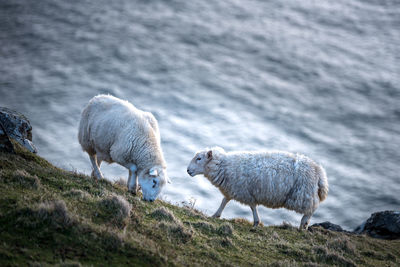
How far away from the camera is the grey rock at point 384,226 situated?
16.4 m

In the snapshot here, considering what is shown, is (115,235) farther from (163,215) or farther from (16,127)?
(16,127)

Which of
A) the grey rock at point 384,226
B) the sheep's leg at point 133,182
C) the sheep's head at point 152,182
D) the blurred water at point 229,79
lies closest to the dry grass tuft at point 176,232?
the sheep's head at point 152,182

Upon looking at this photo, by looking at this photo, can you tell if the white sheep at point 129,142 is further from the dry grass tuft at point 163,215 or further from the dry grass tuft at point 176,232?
the dry grass tuft at point 176,232

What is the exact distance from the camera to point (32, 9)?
16850 cm

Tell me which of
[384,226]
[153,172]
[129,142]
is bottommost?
[384,226]

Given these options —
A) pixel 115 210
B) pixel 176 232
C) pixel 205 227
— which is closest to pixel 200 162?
pixel 205 227

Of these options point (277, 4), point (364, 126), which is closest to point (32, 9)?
point (277, 4)

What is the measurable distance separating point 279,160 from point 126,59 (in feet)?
441

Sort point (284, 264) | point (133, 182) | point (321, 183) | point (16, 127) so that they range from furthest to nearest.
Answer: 1. point (16, 127)
2. point (321, 183)
3. point (133, 182)
4. point (284, 264)

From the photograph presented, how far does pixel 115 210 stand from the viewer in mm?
9055

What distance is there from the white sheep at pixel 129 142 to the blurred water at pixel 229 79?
40.4 metres

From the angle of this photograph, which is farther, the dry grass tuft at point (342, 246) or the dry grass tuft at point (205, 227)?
the dry grass tuft at point (342, 246)

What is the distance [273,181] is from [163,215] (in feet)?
15.1

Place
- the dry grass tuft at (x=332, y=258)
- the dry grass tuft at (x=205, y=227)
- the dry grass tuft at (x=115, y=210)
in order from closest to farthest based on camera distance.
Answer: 1. the dry grass tuft at (x=115, y=210)
2. the dry grass tuft at (x=332, y=258)
3. the dry grass tuft at (x=205, y=227)
